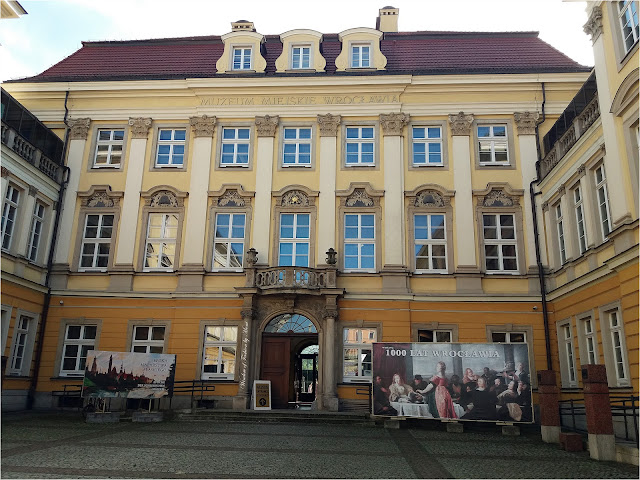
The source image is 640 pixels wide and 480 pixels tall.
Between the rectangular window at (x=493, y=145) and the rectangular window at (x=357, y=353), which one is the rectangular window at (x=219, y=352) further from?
the rectangular window at (x=493, y=145)

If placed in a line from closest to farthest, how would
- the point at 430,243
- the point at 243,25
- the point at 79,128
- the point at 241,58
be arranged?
the point at 430,243
the point at 79,128
the point at 241,58
the point at 243,25

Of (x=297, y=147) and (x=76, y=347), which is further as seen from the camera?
(x=297, y=147)

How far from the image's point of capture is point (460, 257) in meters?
18.6

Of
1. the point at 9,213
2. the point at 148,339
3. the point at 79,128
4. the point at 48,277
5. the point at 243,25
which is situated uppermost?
the point at 243,25

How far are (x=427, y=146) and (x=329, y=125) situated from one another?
3.68 m

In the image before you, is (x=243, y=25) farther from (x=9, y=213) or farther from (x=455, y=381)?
(x=455, y=381)

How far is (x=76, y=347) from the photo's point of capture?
1881cm

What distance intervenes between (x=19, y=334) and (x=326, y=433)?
1116 centimetres

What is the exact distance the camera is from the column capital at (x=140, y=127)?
814 inches

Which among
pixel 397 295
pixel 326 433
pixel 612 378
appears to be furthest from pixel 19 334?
pixel 612 378

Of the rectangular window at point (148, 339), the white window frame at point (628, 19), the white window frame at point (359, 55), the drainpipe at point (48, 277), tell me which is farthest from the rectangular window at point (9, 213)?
the white window frame at point (628, 19)

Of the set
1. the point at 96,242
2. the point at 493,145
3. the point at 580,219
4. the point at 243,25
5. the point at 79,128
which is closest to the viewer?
the point at 580,219

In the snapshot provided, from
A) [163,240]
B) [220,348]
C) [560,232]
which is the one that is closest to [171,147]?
[163,240]

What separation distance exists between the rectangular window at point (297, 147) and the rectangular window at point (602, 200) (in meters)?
9.57
